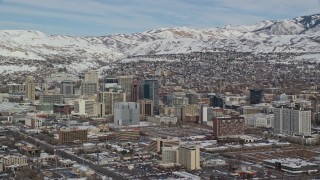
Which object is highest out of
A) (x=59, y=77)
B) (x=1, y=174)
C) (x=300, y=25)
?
(x=300, y=25)

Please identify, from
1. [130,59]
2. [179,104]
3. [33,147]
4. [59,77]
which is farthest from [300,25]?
[33,147]

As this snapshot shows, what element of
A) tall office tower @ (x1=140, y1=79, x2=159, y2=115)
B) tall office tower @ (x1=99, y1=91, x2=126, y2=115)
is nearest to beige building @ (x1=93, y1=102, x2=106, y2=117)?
tall office tower @ (x1=99, y1=91, x2=126, y2=115)

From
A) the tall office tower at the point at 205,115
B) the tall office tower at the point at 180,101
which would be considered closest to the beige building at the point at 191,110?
the tall office tower at the point at 205,115

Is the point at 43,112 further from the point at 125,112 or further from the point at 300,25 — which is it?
the point at 300,25

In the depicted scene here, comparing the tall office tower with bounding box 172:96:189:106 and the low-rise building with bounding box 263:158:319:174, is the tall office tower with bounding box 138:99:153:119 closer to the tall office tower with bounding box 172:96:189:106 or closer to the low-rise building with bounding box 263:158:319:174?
the tall office tower with bounding box 172:96:189:106

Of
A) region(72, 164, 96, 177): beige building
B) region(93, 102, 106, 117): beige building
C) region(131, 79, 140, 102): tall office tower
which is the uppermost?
region(131, 79, 140, 102): tall office tower

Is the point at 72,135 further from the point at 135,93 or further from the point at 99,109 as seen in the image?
the point at 135,93
